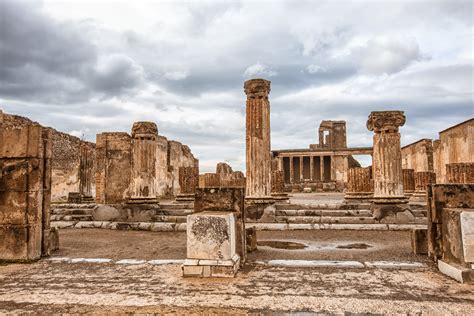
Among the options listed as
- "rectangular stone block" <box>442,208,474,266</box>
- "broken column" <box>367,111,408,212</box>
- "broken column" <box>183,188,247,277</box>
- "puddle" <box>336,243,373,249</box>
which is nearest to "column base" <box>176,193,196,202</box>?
"broken column" <box>367,111,408,212</box>

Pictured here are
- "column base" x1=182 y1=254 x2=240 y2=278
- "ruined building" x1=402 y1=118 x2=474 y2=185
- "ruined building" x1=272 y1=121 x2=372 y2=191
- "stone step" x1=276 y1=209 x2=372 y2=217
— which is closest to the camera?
"column base" x1=182 y1=254 x2=240 y2=278

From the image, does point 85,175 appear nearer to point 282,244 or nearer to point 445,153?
point 282,244

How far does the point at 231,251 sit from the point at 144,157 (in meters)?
8.27

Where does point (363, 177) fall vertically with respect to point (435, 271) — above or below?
above

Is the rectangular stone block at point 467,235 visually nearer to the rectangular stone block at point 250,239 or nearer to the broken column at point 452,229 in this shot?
the broken column at point 452,229

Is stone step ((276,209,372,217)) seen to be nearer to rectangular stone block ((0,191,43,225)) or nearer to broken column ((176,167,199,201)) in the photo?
broken column ((176,167,199,201))

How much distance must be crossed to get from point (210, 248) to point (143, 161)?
8.19 meters

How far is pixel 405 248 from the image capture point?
6824 mm

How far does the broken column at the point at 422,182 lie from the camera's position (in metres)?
16.2

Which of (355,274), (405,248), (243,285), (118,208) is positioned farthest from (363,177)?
(243,285)

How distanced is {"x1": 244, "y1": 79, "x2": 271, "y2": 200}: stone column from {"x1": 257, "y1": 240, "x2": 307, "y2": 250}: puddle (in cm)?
356

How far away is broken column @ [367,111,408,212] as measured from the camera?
1097cm

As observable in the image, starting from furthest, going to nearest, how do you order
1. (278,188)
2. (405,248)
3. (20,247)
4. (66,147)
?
(66,147) < (278,188) < (405,248) < (20,247)

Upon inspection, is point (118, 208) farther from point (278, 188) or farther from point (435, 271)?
point (435, 271)
